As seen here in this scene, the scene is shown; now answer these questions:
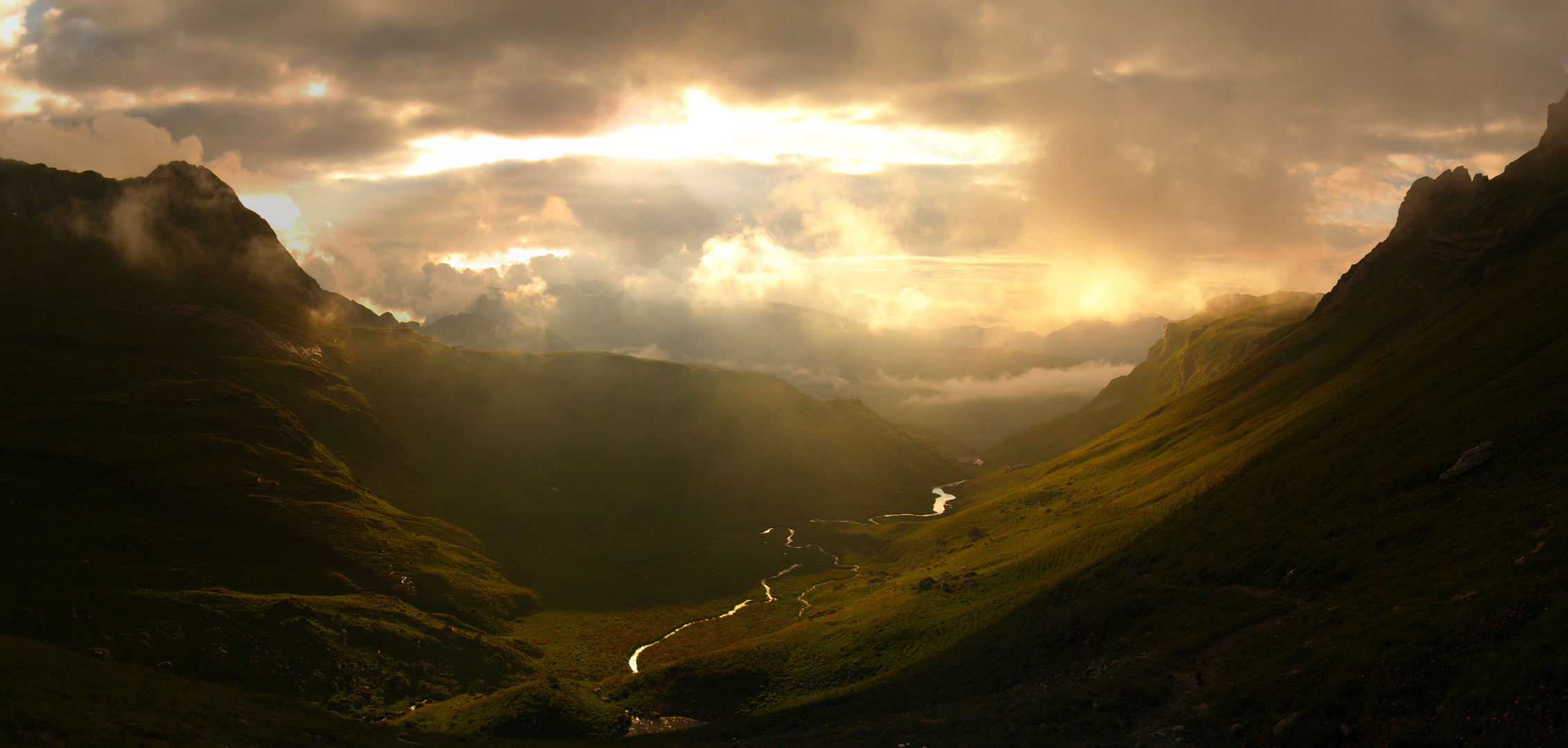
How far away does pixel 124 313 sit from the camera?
17588 centimetres

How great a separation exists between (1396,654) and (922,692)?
137 ft

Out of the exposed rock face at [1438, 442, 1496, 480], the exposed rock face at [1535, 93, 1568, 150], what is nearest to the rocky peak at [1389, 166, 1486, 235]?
the exposed rock face at [1535, 93, 1568, 150]

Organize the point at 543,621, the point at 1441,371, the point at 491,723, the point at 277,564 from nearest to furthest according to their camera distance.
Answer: the point at 491,723 < the point at 1441,371 < the point at 277,564 < the point at 543,621

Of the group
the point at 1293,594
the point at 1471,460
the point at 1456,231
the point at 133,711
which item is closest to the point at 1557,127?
the point at 1456,231

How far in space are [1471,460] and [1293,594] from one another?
19942mm

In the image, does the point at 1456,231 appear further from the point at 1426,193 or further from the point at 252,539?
the point at 252,539

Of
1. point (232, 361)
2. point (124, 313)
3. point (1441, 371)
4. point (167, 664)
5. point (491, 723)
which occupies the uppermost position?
point (124, 313)

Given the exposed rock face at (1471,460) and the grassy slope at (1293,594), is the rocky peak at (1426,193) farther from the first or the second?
the exposed rock face at (1471,460)

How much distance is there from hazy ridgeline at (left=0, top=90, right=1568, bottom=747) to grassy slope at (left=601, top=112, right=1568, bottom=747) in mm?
340

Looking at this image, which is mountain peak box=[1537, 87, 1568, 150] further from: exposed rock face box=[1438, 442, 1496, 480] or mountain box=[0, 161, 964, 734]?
mountain box=[0, 161, 964, 734]

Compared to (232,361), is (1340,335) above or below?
below

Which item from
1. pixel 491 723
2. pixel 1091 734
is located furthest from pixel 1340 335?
pixel 491 723

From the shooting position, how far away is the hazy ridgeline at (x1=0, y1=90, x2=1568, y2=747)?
1476 inches

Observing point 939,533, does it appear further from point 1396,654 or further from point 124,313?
point 124,313
